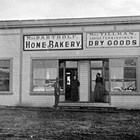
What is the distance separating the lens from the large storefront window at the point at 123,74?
56.6 ft

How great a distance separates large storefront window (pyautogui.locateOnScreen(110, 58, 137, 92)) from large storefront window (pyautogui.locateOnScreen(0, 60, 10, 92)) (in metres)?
6.32

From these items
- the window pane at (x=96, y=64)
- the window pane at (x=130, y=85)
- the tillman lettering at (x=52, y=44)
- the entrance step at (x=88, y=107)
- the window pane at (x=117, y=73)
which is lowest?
the entrance step at (x=88, y=107)

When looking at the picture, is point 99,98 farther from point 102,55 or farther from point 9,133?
point 9,133

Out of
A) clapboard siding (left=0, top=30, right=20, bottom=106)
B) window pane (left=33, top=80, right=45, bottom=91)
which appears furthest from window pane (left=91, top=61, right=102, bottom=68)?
clapboard siding (left=0, top=30, right=20, bottom=106)

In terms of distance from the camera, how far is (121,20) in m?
17.3

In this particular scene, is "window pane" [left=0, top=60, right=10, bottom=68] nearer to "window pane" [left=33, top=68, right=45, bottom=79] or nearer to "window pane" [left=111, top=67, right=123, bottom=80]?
"window pane" [left=33, top=68, right=45, bottom=79]

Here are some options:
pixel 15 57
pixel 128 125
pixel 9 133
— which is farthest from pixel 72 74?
pixel 9 133

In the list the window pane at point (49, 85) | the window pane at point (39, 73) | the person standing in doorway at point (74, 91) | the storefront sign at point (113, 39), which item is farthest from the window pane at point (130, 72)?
the window pane at point (39, 73)

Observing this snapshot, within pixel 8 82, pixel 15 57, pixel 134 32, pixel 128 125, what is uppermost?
pixel 134 32

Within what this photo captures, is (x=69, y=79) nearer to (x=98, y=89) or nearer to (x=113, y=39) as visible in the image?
(x=98, y=89)

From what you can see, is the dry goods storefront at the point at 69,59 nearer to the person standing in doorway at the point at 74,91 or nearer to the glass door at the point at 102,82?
the glass door at the point at 102,82

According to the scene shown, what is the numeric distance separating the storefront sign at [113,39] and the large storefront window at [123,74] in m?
0.95

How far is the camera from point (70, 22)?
17.7 metres

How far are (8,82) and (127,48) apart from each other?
746cm
